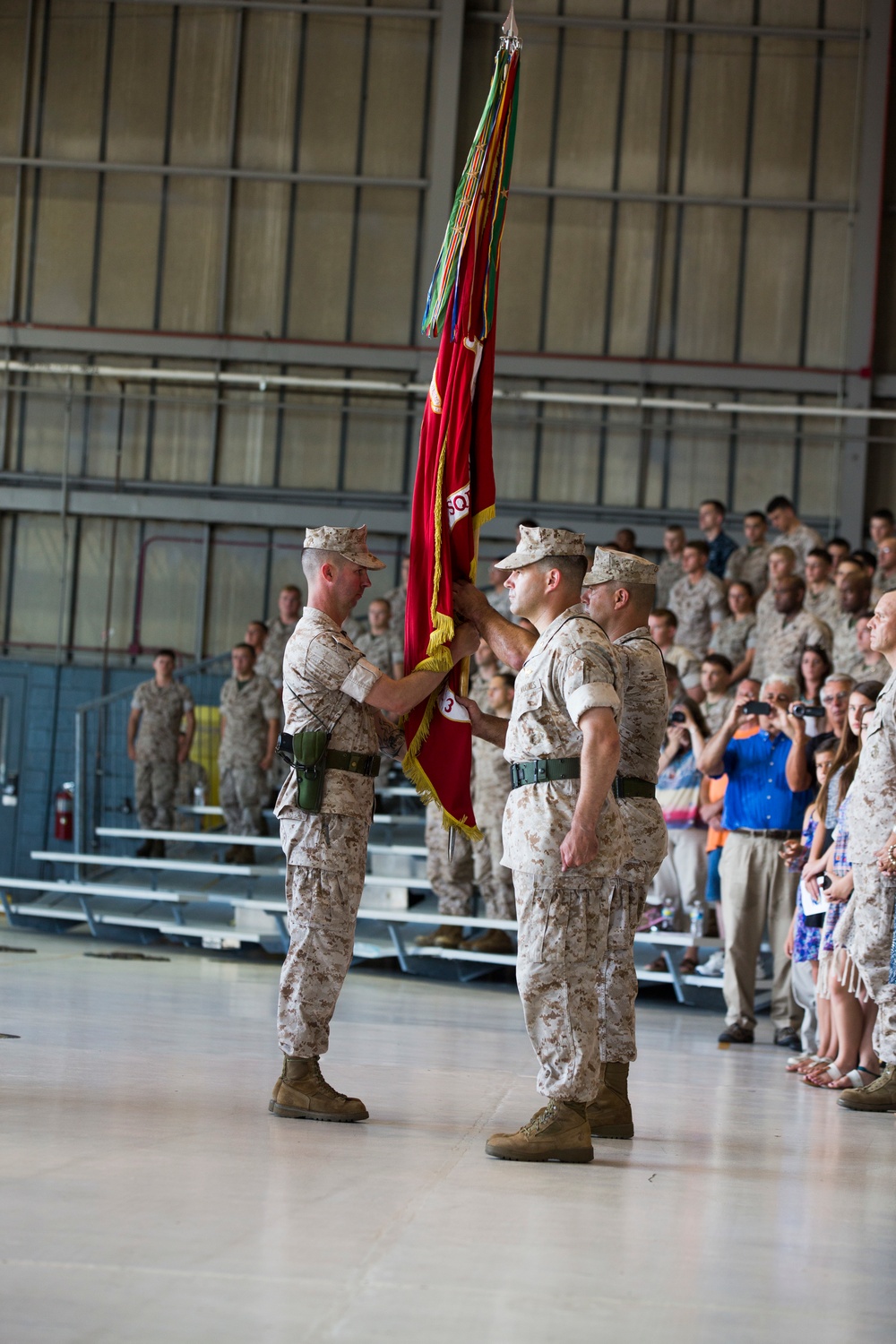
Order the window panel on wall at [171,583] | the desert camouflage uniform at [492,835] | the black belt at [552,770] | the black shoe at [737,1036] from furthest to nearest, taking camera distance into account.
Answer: the window panel on wall at [171,583]
the desert camouflage uniform at [492,835]
the black shoe at [737,1036]
the black belt at [552,770]

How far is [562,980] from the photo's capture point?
151 inches

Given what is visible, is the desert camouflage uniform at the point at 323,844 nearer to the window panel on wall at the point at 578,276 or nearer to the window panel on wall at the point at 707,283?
the window panel on wall at the point at 578,276

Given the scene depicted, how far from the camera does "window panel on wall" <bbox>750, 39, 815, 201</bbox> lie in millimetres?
14414

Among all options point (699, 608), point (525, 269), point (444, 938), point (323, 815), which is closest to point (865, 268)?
point (525, 269)

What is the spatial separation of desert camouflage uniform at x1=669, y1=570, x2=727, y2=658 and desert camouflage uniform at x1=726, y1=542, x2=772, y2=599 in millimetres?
311

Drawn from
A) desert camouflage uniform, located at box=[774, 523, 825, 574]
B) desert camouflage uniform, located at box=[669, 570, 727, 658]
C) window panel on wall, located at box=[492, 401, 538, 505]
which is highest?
window panel on wall, located at box=[492, 401, 538, 505]

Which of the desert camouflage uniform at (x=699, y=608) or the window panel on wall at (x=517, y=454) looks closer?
the desert camouflage uniform at (x=699, y=608)

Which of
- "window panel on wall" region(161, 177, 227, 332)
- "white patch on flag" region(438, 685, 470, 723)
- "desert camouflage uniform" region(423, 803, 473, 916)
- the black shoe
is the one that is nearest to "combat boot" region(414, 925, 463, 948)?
"desert camouflage uniform" region(423, 803, 473, 916)

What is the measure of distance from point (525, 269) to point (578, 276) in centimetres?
54

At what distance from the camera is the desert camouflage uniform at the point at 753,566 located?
37.8 feet

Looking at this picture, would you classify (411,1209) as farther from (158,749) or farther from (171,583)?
(171,583)

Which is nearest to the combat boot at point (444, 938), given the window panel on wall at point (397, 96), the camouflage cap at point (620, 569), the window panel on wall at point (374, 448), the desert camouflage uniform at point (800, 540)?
the desert camouflage uniform at point (800, 540)

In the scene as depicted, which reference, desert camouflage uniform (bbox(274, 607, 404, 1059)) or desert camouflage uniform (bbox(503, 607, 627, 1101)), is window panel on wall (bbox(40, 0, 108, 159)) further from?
desert camouflage uniform (bbox(503, 607, 627, 1101))

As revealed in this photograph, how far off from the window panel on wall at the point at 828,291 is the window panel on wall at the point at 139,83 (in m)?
6.89
